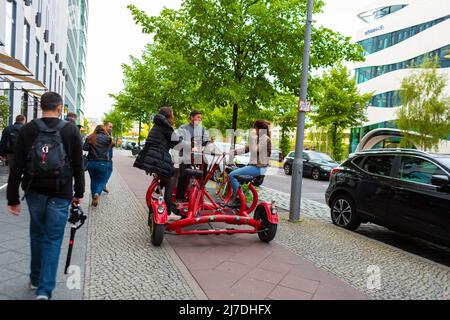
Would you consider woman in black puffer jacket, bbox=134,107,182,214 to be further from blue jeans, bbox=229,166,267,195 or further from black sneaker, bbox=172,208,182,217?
blue jeans, bbox=229,166,267,195

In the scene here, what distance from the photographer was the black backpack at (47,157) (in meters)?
3.28

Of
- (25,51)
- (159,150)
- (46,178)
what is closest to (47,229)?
(46,178)

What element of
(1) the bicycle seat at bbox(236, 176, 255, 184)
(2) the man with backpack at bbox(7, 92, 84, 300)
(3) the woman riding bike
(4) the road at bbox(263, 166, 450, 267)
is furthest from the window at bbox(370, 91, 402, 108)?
(2) the man with backpack at bbox(7, 92, 84, 300)

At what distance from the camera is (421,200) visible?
5.93 metres

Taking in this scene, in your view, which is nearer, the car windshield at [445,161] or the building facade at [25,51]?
the car windshield at [445,161]

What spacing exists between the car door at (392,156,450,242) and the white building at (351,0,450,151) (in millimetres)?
33551

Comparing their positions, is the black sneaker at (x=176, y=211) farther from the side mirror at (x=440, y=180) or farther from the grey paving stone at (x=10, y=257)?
the side mirror at (x=440, y=180)

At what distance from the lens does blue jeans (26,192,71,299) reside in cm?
339

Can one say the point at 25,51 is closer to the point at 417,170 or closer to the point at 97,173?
the point at 97,173

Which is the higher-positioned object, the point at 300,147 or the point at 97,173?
the point at 300,147

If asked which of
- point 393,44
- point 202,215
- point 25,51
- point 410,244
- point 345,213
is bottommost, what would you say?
point 410,244

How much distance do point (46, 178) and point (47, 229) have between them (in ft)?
1.56

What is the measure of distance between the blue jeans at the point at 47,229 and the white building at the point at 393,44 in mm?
38339

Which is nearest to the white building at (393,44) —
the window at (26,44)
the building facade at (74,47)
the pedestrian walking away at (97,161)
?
the window at (26,44)
